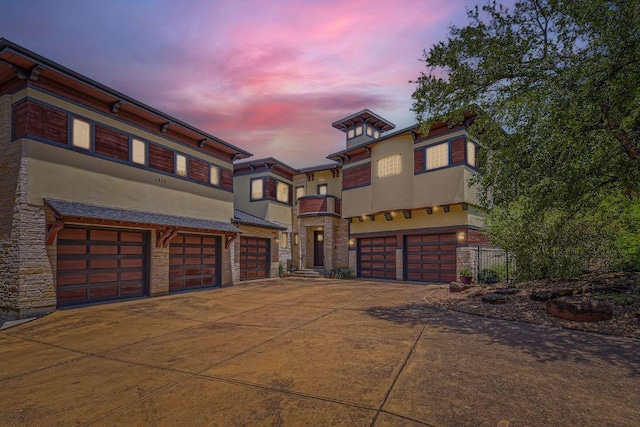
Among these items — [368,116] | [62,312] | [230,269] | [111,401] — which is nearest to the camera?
[111,401]

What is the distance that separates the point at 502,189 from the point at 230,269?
526 inches

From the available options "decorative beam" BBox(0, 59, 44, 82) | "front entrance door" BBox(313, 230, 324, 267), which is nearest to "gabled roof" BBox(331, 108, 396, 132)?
"front entrance door" BBox(313, 230, 324, 267)

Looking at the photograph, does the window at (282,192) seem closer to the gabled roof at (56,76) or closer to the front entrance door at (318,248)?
the front entrance door at (318,248)

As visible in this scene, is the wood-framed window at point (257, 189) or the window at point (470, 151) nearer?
the window at point (470, 151)

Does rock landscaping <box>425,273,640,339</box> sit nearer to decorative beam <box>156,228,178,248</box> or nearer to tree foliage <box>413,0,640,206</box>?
tree foliage <box>413,0,640,206</box>

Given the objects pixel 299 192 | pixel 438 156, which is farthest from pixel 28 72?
pixel 299 192

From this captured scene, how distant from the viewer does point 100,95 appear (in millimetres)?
11906

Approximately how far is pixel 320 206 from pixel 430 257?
8374mm

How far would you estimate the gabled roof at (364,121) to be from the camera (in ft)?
80.6

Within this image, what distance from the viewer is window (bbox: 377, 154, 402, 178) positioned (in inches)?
762

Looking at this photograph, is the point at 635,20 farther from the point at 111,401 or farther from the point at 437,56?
the point at 111,401

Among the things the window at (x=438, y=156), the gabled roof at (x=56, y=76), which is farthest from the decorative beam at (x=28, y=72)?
the window at (x=438, y=156)

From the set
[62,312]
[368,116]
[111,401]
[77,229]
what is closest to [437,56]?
[111,401]

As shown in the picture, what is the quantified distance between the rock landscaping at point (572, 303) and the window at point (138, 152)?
12.8 metres
